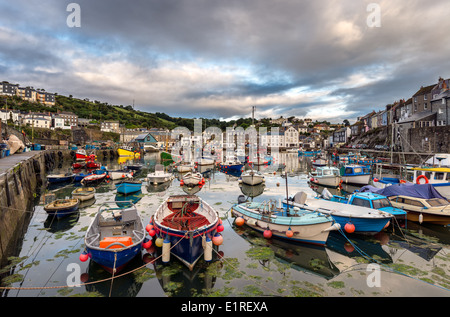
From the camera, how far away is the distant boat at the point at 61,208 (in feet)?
52.5

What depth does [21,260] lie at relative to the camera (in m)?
10.5

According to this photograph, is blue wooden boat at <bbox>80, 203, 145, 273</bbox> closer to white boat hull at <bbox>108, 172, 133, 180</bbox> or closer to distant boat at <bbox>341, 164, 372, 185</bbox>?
white boat hull at <bbox>108, 172, 133, 180</bbox>

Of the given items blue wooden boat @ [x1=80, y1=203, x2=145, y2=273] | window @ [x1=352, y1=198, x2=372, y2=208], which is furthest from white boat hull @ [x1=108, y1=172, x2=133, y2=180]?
window @ [x1=352, y1=198, x2=372, y2=208]

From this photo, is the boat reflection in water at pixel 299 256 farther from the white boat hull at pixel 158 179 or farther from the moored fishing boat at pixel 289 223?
the white boat hull at pixel 158 179

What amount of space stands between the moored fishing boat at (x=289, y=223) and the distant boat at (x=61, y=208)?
12.2 m

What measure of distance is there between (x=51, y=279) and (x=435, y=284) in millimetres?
14875

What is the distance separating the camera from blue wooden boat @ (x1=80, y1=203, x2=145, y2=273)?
890cm

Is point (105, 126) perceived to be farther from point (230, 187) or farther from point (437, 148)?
point (437, 148)

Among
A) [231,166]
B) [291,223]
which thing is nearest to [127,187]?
[291,223]

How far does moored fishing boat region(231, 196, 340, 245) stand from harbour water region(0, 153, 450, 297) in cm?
53

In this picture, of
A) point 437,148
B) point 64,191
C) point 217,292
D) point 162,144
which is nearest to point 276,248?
point 217,292

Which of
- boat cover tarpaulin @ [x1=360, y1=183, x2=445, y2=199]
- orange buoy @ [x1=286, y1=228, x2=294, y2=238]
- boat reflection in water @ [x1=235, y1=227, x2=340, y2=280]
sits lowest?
boat reflection in water @ [x1=235, y1=227, x2=340, y2=280]

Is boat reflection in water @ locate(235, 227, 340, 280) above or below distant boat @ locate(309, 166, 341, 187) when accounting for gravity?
below

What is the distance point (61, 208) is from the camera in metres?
16.1
